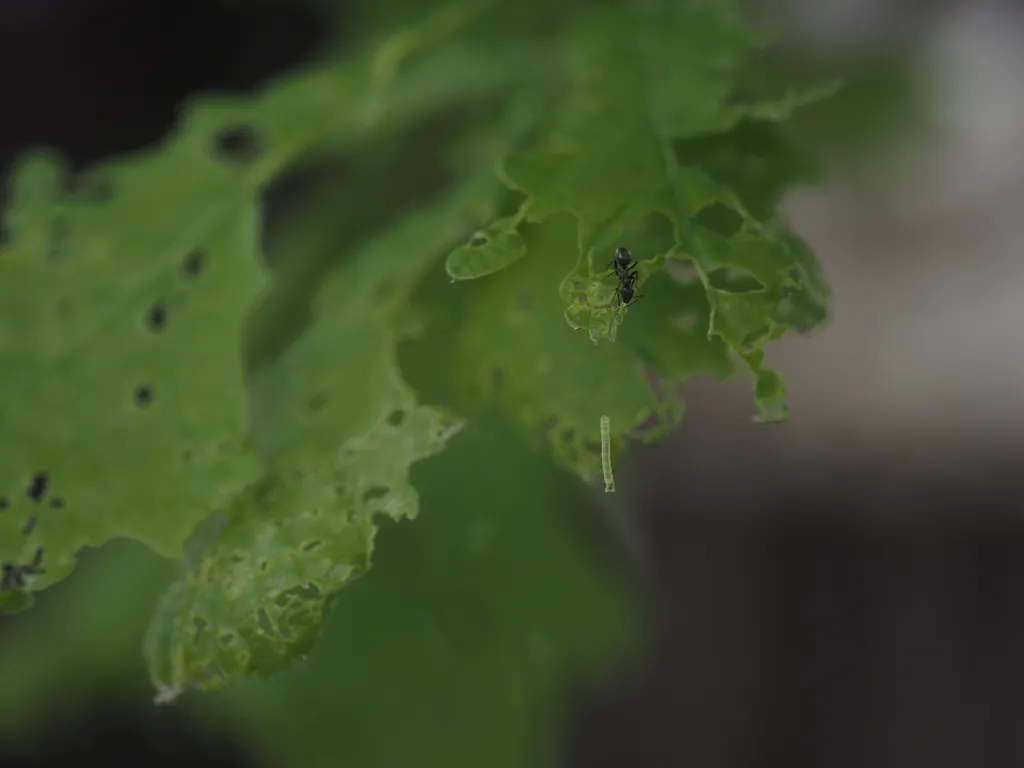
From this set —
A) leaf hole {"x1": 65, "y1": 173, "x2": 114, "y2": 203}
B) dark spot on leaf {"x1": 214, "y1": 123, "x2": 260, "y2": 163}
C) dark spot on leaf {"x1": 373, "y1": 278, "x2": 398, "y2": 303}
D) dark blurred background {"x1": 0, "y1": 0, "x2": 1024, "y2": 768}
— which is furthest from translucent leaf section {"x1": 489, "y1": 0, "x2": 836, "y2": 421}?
dark blurred background {"x1": 0, "y1": 0, "x2": 1024, "y2": 768}

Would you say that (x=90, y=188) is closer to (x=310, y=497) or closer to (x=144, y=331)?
(x=144, y=331)

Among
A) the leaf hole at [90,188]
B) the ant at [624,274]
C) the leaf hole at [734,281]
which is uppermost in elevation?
the leaf hole at [90,188]

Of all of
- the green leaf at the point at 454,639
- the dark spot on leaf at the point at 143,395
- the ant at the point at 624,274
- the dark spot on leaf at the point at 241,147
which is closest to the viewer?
the ant at the point at 624,274

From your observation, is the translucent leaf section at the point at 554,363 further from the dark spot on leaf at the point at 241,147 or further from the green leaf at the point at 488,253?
the dark spot on leaf at the point at 241,147

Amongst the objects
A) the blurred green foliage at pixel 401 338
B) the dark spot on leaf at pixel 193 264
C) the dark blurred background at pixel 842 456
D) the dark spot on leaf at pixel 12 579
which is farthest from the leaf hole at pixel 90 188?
the dark blurred background at pixel 842 456

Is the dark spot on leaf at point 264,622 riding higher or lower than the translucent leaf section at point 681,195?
lower

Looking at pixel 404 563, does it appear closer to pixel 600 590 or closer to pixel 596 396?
pixel 600 590

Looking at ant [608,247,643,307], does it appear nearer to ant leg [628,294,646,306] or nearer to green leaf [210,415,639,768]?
ant leg [628,294,646,306]
